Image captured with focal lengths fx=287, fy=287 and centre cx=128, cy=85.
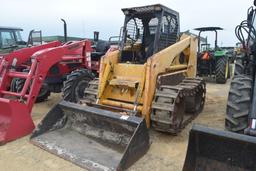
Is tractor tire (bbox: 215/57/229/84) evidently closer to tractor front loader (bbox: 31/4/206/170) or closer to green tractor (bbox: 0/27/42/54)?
tractor front loader (bbox: 31/4/206/170)

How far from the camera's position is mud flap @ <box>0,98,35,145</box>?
175 inches

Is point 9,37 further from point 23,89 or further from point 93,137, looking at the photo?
point 93,137

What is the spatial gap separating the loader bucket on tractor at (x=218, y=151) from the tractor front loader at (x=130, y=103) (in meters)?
0.83

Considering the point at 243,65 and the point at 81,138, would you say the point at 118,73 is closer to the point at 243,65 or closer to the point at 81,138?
the point at 81,138

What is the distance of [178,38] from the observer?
5715 millimetres

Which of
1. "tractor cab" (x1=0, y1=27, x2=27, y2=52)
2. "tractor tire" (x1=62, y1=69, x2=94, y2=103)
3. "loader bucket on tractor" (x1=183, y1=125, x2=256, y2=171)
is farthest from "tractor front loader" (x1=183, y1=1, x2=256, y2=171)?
"tractor cab" (x1=0, y1=27, x2=27, y2=52)

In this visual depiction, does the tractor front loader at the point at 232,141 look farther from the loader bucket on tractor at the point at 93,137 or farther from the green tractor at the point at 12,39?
the green tractor at the point at 12,39

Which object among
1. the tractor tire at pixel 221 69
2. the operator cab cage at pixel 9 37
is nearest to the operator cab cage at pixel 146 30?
the operator cab cage at pixel 9 37

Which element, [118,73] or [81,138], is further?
[118,73]

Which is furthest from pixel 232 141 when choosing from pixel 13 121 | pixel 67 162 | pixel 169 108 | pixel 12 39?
pixel 12 39

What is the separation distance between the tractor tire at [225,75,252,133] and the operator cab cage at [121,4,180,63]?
174 cm

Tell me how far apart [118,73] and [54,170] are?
2100 mm

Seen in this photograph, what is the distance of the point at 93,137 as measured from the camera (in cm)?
426

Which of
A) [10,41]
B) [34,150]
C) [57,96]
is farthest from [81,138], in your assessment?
[10,41]
